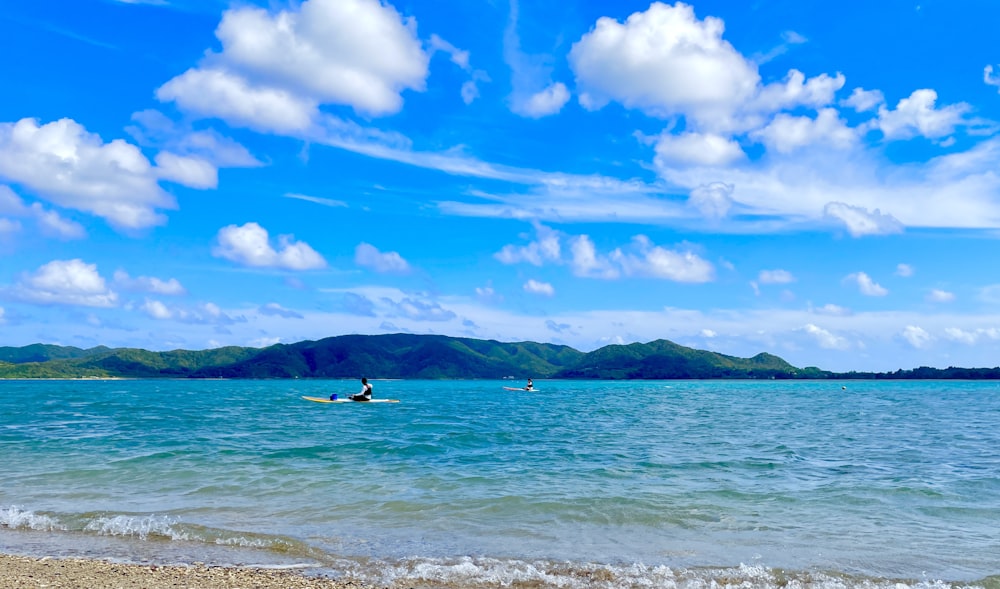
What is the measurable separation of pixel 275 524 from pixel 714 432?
29133mm

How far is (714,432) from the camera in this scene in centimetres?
3816

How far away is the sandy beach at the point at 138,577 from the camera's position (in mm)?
10164

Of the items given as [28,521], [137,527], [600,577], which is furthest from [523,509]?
[28,521]

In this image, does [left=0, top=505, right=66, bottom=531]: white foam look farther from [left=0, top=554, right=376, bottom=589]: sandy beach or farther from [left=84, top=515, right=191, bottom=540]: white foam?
[left=0, top=554, right=376, bottom=589]: sandy beach

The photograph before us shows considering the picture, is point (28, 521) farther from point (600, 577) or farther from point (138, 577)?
point (600, 577)

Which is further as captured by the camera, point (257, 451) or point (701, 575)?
point (257, 451)

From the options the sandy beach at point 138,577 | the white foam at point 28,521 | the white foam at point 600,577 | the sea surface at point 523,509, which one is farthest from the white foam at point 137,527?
the white foam at point 600,577

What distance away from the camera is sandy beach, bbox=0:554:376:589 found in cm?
1016

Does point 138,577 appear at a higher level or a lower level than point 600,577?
higher

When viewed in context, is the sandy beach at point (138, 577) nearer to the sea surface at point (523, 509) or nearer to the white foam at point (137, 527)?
the sea surface at point (523, 509)

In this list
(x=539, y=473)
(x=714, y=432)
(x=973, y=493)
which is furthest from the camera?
(x=714, y=432)

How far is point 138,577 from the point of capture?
10.6 metres

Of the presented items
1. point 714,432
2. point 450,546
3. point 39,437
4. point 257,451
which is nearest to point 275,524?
point 450,546

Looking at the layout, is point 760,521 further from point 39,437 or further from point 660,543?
point 39,437
